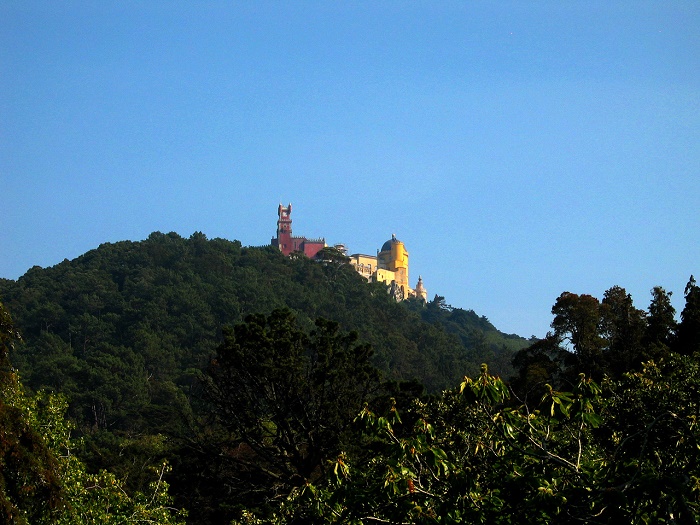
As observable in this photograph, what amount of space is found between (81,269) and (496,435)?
83531 millimetres

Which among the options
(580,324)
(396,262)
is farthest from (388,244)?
(580,324)

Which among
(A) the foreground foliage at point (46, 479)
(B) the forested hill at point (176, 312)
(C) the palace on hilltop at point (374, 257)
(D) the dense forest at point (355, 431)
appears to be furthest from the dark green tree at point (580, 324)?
(C) the palace on hilltop at point (374, 257)

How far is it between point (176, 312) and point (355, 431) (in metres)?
63.4

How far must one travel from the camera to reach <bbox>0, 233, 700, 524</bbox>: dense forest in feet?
21.6

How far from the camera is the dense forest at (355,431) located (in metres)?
6.59

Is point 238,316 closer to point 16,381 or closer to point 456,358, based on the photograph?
point 456,358

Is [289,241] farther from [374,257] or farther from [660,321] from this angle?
[660,321]

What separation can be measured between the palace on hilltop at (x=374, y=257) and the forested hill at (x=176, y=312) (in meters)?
8.09

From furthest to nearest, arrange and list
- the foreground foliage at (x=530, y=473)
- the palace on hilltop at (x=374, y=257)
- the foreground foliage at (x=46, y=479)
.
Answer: the palace on hilltop at (x=374, y=257), the foreground foliage at (x=46, y=479), the foreground foliage at (x=530, y=473)

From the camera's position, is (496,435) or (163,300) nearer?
(496,435)

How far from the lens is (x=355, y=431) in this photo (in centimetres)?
1329

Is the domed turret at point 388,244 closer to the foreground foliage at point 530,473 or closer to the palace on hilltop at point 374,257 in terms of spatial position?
the palace on hilltop at point 374,257

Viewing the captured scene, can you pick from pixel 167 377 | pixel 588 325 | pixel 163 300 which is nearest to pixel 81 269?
pixel 163 300

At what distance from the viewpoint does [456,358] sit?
72812mm
